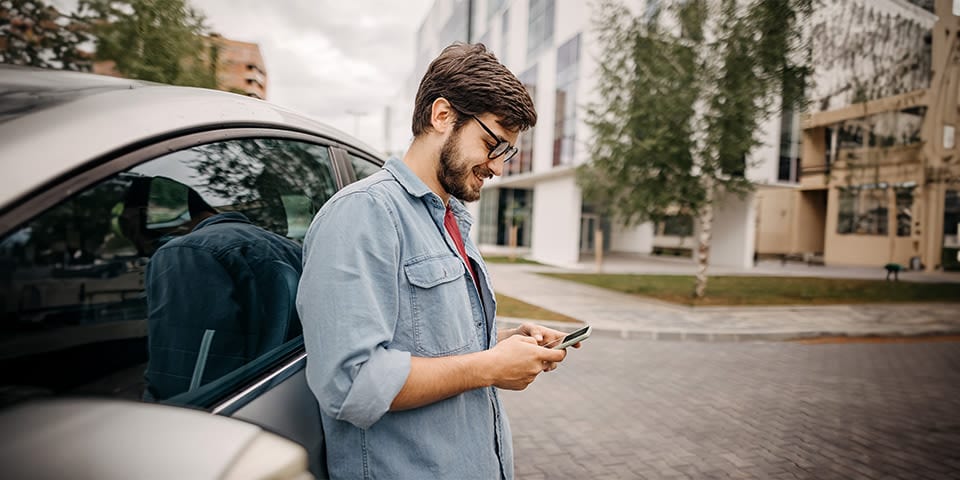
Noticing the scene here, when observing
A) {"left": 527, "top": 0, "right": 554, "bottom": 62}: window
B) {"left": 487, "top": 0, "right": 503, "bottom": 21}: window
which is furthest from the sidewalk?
{"left": 487, "top": 0, "right": 503, "bottom": 21}: window

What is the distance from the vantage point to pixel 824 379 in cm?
645

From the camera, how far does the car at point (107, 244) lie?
74cm

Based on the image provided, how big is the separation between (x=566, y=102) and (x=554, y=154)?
2496 mm

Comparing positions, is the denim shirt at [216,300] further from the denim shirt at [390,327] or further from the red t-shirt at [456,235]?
the red t-shirt at [456,235]

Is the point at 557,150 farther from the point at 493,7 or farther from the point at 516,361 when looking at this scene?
the point at 516,361

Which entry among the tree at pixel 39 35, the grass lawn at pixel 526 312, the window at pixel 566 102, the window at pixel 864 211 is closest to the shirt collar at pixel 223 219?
the tree at pixel 39 35

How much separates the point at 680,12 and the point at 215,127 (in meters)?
14.2

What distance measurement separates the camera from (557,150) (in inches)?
1020

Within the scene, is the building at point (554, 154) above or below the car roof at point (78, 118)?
above

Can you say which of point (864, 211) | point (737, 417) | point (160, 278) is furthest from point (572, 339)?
point (864, 211)

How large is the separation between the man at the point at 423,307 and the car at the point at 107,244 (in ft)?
0.84

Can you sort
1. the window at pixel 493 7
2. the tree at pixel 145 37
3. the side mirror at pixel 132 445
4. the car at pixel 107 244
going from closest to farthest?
the side mirror at pixel 132 445 < the car at pixel 107 244 < the tree at pixel 145 37 < the window at pixel 493 7

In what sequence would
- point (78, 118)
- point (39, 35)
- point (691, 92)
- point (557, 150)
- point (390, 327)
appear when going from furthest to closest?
point (557, 150) < point (691, 92) < point (39, 35) < point (390, 327) < point (78, 118)

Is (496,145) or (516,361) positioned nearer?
(516,361)
